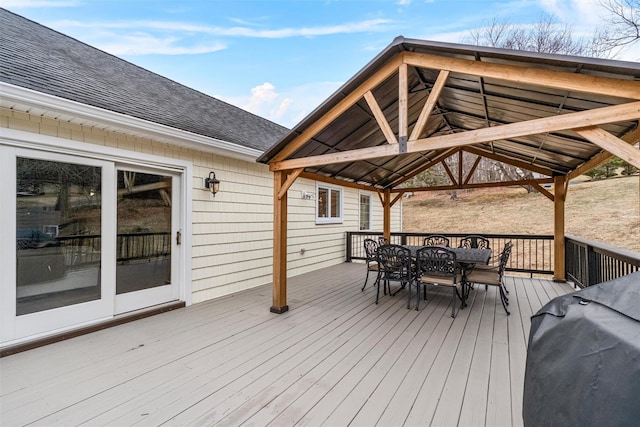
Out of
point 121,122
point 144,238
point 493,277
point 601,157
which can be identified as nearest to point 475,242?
point 493,277

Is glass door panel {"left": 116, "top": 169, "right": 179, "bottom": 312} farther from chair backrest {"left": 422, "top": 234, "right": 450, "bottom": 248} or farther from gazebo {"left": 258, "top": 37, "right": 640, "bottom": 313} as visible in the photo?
chair backrest {"left": 422, "top": 234, "right": 450, "bottom": 248}

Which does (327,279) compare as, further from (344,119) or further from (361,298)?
(344,119)

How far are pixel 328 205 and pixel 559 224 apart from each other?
17.1 ft

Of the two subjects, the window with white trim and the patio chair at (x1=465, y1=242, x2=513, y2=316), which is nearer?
the patio chair at (x1=465, y1=242, x2=513, y2=316)

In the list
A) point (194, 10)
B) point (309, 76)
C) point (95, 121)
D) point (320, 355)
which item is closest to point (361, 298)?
point (320, 355)

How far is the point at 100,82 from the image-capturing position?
4.21m

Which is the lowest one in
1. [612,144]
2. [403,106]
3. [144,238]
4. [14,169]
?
[144,238]

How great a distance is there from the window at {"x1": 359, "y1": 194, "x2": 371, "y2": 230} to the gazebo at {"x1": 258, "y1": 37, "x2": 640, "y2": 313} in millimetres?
3567

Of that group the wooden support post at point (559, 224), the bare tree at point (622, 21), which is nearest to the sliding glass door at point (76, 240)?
the wooden support post at point (559, 224)

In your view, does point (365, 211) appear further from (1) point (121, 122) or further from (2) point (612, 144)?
(2) point (612, 144)

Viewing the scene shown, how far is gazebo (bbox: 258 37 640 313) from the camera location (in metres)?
2.49

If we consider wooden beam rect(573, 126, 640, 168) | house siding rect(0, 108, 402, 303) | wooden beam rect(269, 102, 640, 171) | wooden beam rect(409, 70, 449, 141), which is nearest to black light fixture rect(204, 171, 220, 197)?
house siding rect(0, 108, 402, 303)

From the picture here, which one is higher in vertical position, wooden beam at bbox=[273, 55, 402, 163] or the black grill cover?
wooden beam at bbox=[273, 55, 402, 163]

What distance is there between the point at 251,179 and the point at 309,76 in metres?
11.5
